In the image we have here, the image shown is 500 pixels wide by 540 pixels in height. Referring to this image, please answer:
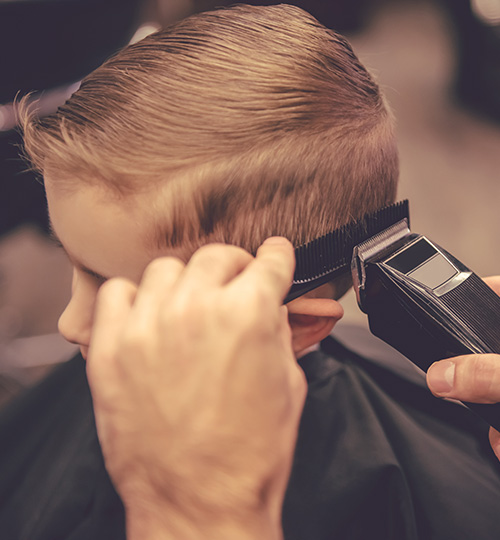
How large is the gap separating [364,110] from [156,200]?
1.19ft

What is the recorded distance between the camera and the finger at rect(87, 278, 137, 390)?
1.53 feet

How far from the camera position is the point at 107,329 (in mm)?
474

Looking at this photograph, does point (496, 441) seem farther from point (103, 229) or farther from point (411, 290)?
point (103, 229)

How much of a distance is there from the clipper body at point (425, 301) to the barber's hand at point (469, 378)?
16 millimetres

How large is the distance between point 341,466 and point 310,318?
334mm

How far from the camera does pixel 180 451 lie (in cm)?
45

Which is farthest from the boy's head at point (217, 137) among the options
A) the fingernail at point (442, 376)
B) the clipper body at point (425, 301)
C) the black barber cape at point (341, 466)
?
the black barber cape at point (341, 466)

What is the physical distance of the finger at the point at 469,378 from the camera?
1.94 ft

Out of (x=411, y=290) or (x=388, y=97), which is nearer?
(x=411, y=290)

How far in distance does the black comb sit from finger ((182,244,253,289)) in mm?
152

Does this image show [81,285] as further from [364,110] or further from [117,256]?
[364,110]

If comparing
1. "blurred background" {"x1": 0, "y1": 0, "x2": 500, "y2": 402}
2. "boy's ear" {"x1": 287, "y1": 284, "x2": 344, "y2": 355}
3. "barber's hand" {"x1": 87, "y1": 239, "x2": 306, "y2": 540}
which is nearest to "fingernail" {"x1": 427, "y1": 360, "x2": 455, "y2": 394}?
"boy's ear" {"x1": 287, "y1": 284, "x2": 344, "y2": 355}

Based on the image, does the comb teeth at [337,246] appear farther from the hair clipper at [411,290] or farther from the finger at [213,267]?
the finger at [213,267]

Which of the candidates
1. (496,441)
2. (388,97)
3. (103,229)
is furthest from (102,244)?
(388,97)
